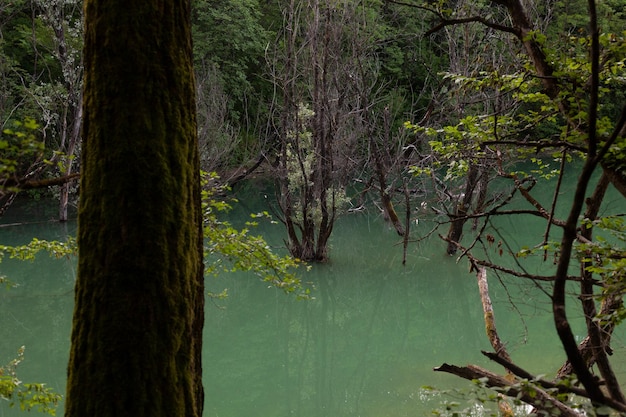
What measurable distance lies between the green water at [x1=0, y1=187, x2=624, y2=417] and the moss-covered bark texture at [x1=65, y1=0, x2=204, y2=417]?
15.9ft

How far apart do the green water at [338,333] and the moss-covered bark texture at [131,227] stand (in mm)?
4840

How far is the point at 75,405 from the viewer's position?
6.77ft

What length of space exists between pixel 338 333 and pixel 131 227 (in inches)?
371

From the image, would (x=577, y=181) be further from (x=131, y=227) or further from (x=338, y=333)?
(x=338, y=333)

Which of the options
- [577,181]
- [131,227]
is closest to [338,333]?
[577,181]

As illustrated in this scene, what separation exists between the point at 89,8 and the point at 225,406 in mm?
6655

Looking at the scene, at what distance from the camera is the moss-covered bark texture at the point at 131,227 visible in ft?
6.68

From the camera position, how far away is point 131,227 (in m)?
2.06

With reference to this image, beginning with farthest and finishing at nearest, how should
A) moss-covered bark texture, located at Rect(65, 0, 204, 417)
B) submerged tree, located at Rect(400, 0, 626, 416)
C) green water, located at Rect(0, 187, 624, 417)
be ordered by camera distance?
green water, located at Rect(0, 187, 624, 417) → moss-covered bark texture, located at Rect(65, 0, 204, 417) → submerged tree, located at Rect(400, 0, 626, 416)

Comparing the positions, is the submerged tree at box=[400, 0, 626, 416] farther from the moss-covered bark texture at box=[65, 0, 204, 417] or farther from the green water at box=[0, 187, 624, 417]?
the green water at box=[0, 187, 624, 417]

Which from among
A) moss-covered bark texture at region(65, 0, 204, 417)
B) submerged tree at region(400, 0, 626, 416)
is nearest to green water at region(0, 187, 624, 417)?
submerged tree at region(400, 0, 626, 416)

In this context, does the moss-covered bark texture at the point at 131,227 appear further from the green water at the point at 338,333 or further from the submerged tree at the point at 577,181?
the green water at the point at 338,333

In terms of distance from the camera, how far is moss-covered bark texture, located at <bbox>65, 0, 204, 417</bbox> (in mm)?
2037

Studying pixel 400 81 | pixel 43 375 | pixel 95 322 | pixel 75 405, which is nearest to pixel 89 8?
pixel 95 322
